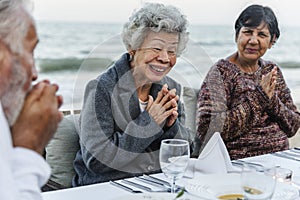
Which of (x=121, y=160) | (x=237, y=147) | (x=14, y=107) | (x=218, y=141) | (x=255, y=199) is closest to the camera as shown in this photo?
(x=14, y=107)

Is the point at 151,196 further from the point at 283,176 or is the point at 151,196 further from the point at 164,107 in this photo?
the point at 164,107

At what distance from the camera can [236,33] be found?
9.33 feet

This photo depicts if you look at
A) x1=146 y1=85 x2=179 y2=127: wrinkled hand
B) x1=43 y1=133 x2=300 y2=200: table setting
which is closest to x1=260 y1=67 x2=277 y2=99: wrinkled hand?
x1=146 y1=85 x2=179 y2=127: wrinkled hand

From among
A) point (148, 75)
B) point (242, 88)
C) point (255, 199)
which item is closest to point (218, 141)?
point (255, 199)

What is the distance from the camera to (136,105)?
2.18m

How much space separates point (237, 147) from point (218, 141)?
91 cm

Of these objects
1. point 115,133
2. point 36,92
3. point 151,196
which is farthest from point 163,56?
point 36,92

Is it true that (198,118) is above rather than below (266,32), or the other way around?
below

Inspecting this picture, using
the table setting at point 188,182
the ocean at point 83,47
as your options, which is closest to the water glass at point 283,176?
the table setting at point 188,182

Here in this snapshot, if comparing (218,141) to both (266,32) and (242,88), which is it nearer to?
(242,88)

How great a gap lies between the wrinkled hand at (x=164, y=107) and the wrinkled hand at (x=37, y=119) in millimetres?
1100

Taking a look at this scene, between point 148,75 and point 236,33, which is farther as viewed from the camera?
point 236,33

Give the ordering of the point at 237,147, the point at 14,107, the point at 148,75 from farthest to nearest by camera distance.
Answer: the point at 237,147
the point at 148,75
the point at 14,107

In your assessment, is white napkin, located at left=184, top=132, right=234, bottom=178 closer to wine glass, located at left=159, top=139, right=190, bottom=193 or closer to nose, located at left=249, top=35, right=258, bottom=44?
wine glass, located at left=159, top=139, right=190, bottom=193
